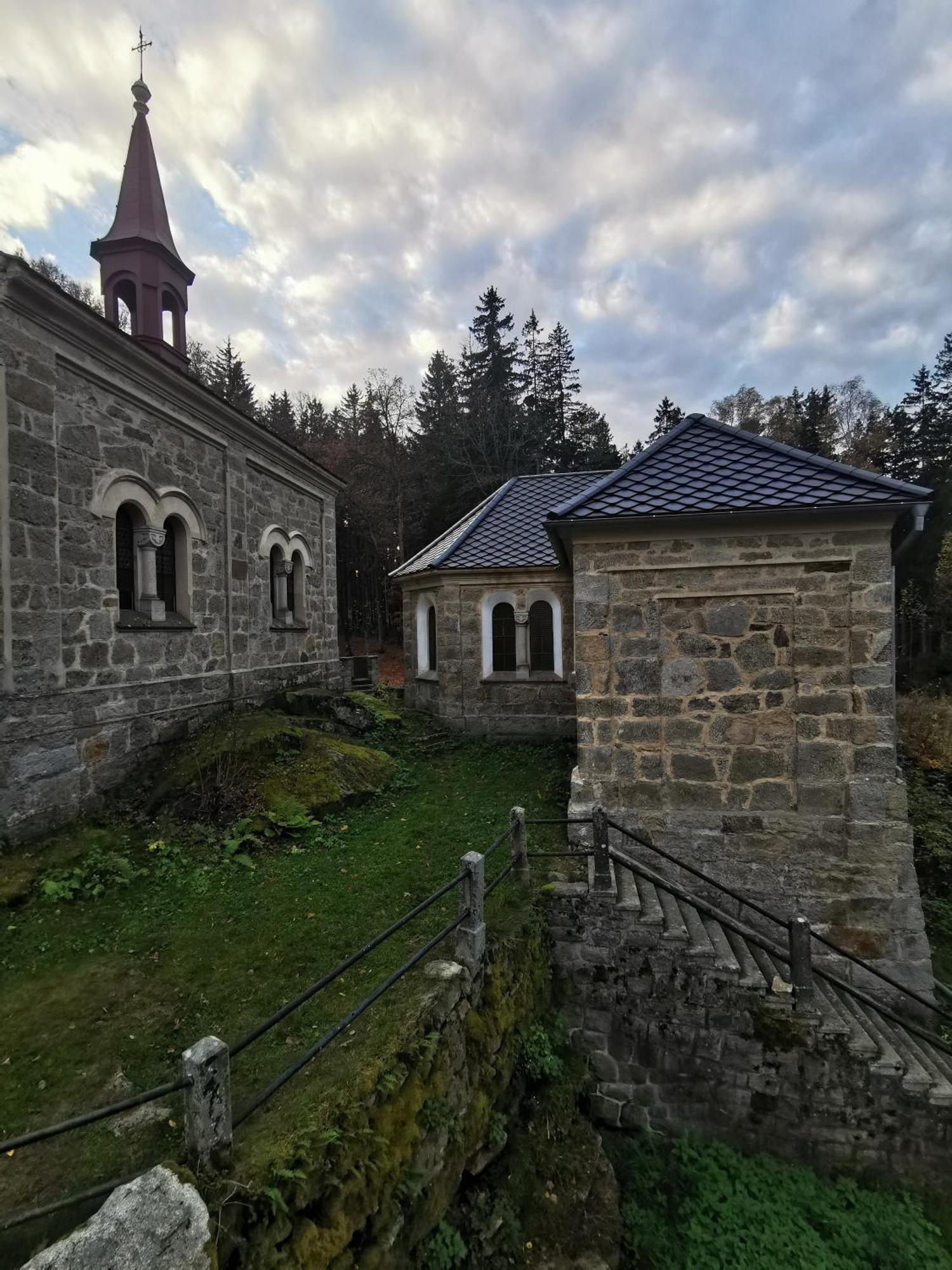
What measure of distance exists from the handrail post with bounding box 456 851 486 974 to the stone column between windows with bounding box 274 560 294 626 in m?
8.20

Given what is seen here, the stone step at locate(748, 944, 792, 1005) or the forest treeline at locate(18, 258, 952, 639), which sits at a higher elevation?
the forest treeline at locate(18, 258, 952, 639)

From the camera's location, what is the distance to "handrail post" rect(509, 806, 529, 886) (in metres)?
5.76

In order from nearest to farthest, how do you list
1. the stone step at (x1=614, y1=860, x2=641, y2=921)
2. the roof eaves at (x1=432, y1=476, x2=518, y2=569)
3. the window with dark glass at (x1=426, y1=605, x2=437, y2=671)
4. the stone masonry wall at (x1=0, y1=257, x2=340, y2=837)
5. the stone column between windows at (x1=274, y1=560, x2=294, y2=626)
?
the stone step at (x1=614, y1=860, x2=641, y2=921)
the stone masonry wall at (x1=0, y1=257, x2=340, y2=837)
the stone column between windows at (x1=274, y1=560, x2=294, y2=626)
the roof eaves at (x1=432, y1=476, x2=518, y2=569)
the window with dark glass at (x1=426, y1=605, x2=437, y2=671)

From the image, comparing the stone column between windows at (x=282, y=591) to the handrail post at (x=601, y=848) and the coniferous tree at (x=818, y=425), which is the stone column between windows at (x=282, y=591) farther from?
the coniferous tree at (x=818, y=425)

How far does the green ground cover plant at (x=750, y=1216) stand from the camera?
4199 mm

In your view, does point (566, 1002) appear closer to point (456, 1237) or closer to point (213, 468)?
point (456, 1237)

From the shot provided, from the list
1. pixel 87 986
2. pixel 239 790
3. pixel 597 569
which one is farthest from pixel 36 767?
pixel 597 569

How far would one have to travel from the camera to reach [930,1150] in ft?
15.8

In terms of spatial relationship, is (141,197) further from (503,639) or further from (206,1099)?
(206,1099)

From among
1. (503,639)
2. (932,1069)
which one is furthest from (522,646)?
(932,1069)

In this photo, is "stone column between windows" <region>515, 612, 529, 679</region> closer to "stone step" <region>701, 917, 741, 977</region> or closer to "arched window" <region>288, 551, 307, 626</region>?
"arched window" <region>288, 551, 307, 626</region>

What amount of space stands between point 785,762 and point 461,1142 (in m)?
4.70

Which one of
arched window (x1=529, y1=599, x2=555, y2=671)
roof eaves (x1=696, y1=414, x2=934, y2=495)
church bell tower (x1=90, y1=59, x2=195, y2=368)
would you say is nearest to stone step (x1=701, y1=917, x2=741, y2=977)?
roof eaves (x1=696, y1=414, x2=934, y2=495)

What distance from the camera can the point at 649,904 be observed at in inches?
221
